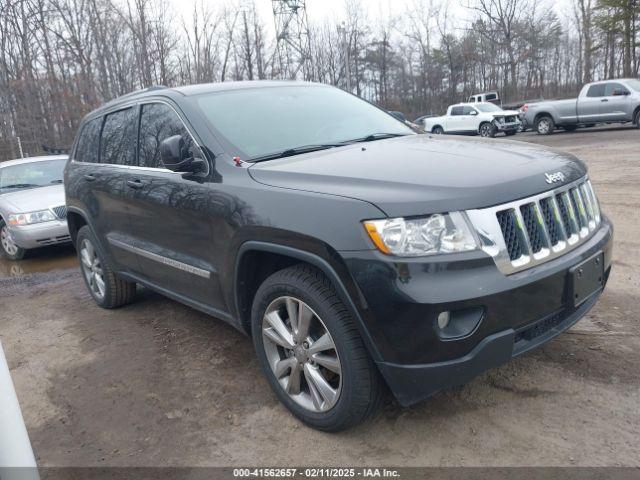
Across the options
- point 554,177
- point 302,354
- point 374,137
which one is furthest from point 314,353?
point 374,137

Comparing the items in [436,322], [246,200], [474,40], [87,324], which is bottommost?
[87,324]

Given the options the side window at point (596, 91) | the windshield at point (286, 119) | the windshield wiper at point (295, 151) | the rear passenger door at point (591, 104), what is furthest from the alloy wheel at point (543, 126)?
the windshield wiper at point (295, 151)

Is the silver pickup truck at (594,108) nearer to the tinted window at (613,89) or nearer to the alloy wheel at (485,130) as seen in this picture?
the tinted window at (613,89)

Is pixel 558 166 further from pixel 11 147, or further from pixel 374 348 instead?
pixel 11 147

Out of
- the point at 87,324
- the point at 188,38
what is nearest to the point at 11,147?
the point at 188,38

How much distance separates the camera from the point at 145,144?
402 cm

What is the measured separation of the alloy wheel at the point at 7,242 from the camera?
790 cm

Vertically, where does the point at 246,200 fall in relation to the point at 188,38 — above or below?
below

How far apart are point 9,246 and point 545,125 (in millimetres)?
18760

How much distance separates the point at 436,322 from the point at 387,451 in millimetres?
787

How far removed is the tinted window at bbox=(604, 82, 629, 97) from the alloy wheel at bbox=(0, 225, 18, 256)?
18074mm

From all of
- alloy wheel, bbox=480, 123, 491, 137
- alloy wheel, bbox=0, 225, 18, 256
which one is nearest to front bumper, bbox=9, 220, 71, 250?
alloy wheel, bbox=0, 225, 18, 256

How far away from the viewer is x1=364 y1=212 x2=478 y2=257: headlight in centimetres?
233

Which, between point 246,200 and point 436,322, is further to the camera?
point 246,200
